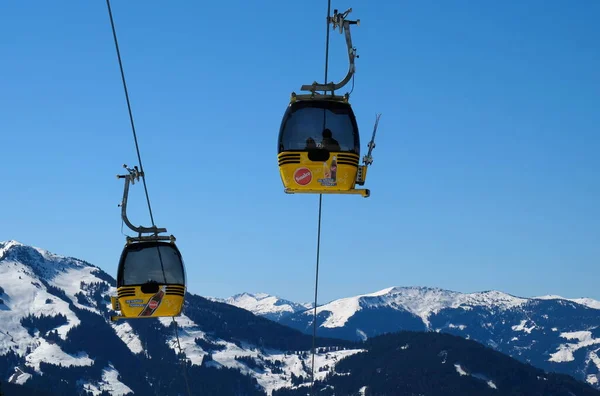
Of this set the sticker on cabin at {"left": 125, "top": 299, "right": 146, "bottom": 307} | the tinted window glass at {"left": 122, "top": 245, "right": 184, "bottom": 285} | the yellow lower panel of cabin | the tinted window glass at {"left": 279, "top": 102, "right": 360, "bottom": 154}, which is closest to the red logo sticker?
the tinted window glass at {"left": 279, "top": 102, "right": 360, "bottom": 154}

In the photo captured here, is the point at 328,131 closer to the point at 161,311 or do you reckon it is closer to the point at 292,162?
the point at 292,162

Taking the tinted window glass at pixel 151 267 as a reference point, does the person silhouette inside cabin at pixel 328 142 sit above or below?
below

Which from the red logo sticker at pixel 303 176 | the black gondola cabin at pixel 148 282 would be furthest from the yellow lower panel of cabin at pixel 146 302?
the red logo sticker at pixel 303 176

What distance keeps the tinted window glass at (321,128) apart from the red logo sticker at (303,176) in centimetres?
55

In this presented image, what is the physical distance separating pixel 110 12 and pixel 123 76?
2180 millimetres

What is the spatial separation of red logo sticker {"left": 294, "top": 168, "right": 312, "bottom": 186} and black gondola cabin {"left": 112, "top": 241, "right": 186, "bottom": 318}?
11707 mm

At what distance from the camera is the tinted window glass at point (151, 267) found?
33312 mm

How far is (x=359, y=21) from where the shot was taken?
2247cm

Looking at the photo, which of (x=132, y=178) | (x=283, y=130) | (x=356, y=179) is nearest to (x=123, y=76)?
(x=283, y=130)

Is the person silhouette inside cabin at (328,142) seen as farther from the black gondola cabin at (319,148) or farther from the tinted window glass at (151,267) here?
the tinted window glass at (151,267)

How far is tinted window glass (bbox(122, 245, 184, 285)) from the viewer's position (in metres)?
33.3

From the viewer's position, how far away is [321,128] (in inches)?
915

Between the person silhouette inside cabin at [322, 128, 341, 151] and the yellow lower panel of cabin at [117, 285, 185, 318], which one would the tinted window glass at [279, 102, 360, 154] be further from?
the yellow lower panel of cabin at [117, 285, 185, 318]

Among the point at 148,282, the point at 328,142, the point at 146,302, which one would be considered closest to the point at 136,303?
the point at 146,302
